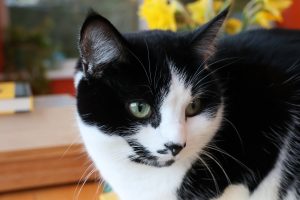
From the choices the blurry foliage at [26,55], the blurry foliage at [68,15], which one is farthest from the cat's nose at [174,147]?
the blurry foliage at [68,15]

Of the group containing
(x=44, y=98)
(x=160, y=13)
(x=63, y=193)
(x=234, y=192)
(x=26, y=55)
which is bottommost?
(x=26, y=55)

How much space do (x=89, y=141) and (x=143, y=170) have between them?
0.36ft

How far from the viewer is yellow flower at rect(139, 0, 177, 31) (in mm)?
1003

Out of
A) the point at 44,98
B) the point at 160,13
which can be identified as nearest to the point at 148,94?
the point at 160,13

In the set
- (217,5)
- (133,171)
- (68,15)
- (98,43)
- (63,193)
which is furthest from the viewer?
(68,15)

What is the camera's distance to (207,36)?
28.8 inches

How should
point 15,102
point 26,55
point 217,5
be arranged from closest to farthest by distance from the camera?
point 217,5
point 15,102
point 26,55

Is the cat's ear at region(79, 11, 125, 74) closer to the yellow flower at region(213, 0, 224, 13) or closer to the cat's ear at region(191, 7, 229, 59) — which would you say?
the cat's ear at region(191, 7, 229, 59)

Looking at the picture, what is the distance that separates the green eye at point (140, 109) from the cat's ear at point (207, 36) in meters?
0.14

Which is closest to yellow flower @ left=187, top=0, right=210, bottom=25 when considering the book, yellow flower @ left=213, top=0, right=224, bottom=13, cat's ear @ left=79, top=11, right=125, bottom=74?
yellow flower @ left=213, top=0, right=224, bottom=13

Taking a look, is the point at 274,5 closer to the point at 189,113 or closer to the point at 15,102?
the point at 189,113

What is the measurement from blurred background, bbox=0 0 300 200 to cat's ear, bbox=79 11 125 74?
68 mm

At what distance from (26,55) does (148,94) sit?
1924 millimetres

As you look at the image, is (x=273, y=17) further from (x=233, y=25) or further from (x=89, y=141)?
(x=89, y=141)
